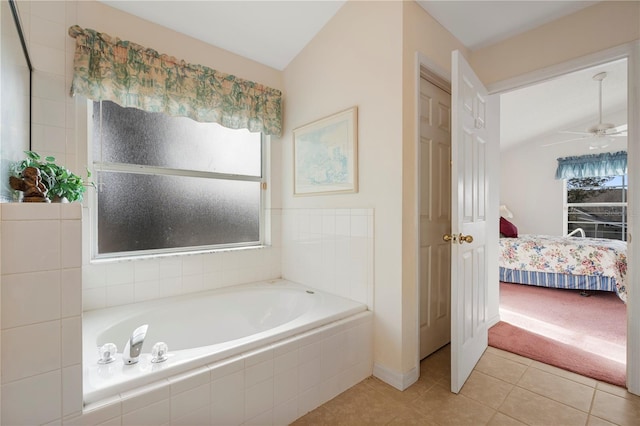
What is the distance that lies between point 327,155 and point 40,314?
1.82m

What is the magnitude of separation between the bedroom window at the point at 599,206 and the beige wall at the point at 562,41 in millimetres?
4794

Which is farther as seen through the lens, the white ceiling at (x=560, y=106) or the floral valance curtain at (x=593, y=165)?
the floral valance curtain at (x=593, y=165)

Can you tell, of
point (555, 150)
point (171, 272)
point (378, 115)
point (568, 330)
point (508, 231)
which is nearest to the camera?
point (378, 115)

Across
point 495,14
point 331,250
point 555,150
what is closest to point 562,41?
point 495,14

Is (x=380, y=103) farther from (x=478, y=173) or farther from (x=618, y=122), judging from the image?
(x=618, y=122)

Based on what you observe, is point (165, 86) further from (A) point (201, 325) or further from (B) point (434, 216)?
(B) point (434, 216)

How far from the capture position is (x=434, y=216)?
86.5 inches

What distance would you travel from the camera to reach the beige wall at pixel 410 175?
1.78 m

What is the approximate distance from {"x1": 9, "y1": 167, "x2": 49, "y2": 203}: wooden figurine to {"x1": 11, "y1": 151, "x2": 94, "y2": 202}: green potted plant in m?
0.06

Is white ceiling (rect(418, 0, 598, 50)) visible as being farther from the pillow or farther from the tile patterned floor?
the pillow

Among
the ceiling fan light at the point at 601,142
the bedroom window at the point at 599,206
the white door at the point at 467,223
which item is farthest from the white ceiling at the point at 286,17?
the bedroom window at the point at 599,206

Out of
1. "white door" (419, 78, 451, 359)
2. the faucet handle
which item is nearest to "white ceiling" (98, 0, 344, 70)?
"white door" (419, 78, 451, 359)

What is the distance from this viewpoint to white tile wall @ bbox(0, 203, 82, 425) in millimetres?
874

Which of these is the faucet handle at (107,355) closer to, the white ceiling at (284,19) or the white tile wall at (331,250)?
the white tile wall at (331,250)
